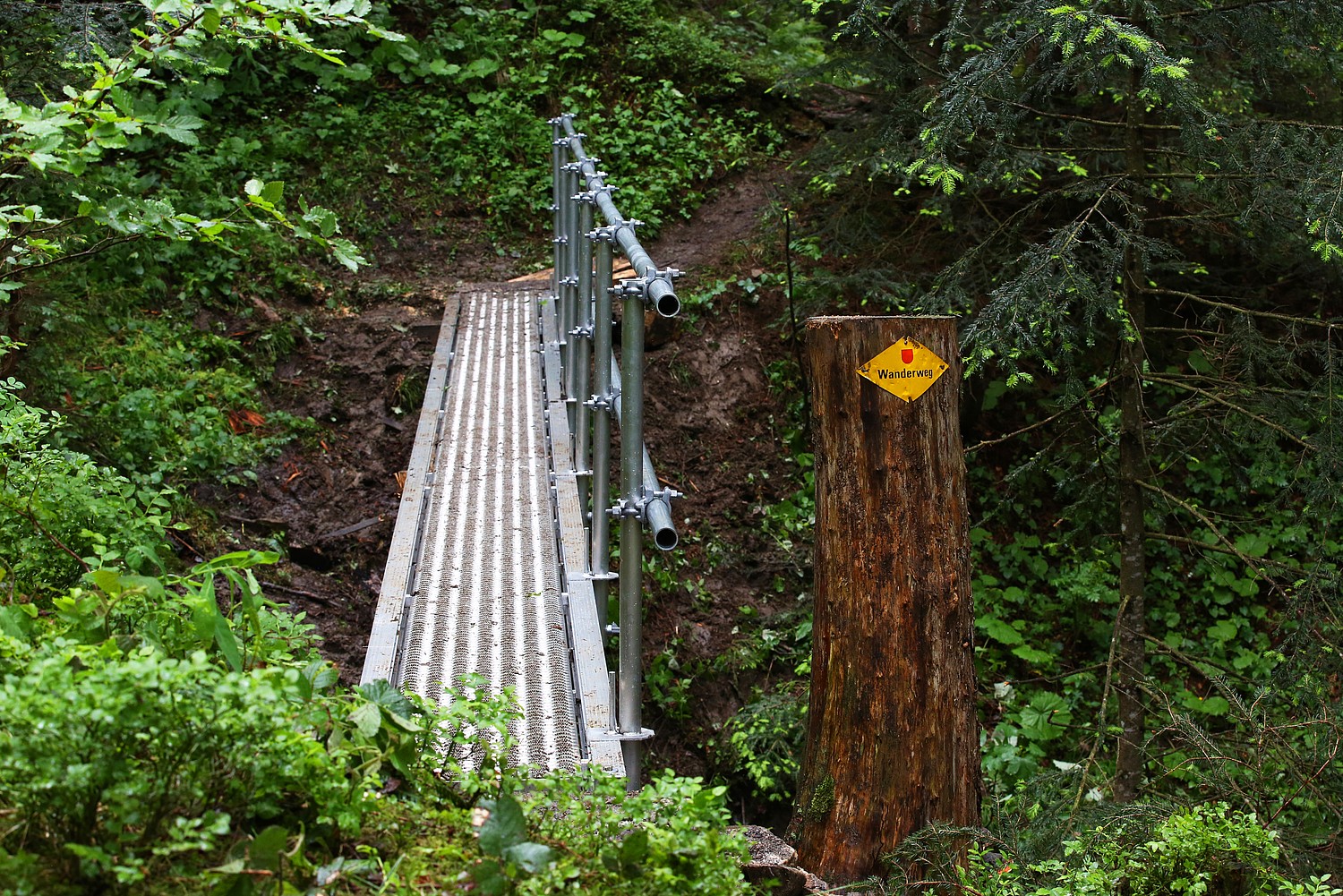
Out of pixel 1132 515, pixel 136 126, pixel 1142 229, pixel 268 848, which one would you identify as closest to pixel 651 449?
pixel 1132 515

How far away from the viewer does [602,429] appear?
3.72 meters

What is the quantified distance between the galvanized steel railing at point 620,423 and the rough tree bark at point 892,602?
21.1 inches

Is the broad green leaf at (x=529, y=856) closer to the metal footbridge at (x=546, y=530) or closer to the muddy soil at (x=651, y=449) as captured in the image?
the metal footbridge at (x=546, y=530)

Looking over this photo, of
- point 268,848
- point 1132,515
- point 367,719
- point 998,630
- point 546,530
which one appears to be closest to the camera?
point 268,848

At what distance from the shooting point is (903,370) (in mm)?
2826

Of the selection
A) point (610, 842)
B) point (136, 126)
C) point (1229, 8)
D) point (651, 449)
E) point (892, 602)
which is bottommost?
point (610, 842)

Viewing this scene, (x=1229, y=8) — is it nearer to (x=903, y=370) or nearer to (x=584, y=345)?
(x=903, y=370)

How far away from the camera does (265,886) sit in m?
1.49

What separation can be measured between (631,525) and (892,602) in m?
0.83

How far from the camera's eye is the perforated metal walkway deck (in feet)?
10.5

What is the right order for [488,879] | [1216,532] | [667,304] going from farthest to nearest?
1. [1216,532]
2. [667,304]
3. [488,879]

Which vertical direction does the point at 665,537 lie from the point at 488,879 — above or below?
above

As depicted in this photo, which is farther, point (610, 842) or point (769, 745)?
point (769, 745)

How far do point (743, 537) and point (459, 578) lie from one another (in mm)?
3013
